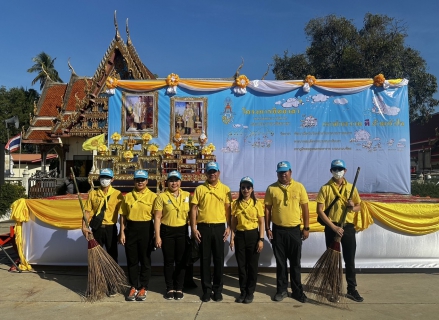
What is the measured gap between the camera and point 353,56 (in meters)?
15.1

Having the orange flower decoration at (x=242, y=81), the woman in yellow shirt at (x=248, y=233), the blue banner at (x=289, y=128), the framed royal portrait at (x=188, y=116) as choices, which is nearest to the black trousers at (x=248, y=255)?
the woman in yellow shirt at (x=248, y=233)

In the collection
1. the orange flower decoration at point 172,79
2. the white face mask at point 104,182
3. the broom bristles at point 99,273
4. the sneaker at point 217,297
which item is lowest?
the sneaker at point 217,297

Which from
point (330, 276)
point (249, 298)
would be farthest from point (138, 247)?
point (330, 276)

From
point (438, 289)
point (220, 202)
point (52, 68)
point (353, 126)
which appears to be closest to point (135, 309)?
point (220, 202)

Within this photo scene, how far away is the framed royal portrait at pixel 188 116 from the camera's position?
8180mm

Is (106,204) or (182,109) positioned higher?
(182,109)

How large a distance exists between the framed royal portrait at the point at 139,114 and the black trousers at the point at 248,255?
4870mm

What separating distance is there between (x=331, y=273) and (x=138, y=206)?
2094 millimetres

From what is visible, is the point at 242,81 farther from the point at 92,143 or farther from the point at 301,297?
the point at 301,297

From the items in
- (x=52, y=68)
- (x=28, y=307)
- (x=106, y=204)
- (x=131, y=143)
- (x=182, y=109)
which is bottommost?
(x=28, y=307)

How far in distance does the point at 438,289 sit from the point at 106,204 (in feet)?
12.6

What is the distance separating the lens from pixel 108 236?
4164 millimetres

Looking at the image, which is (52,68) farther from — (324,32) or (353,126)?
(353,126)

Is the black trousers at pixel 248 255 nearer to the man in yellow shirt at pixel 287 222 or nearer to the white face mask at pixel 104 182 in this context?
the man in yellow shirt at pixel 287 222
